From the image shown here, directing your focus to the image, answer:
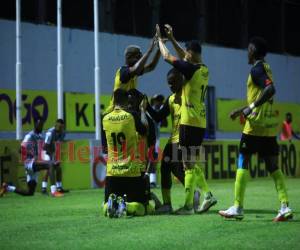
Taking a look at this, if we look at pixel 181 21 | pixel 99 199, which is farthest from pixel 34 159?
pixel 181 21

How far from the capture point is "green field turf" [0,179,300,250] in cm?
764

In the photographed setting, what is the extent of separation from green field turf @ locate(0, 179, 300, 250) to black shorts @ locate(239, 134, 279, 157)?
2.93 ft

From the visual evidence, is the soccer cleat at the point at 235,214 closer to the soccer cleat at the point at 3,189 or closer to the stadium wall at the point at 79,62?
the soccer cleat at the point at 3,189

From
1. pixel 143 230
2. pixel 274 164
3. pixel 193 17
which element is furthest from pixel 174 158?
pixel 193 17

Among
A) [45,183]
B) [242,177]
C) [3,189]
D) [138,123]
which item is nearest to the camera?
[242,177]

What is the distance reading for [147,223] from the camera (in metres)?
9.48

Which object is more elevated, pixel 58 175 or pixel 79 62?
pixel 79 62

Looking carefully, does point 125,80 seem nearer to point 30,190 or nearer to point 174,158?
point 174,158

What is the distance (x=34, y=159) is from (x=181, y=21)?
44.9 ft

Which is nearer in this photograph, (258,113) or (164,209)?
(258,113)

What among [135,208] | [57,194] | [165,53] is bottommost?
[57,194]

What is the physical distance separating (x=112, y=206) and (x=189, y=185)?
1.15m

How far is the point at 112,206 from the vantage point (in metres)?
10.3

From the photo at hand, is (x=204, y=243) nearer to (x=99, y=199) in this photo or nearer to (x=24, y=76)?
(x=99, y=199)
